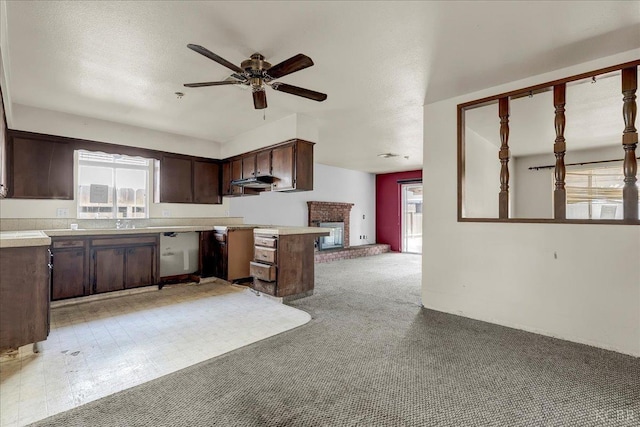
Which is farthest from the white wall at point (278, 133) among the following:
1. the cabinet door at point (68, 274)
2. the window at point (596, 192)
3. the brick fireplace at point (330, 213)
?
the window at point (596, 192)

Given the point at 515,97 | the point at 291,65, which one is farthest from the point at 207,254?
the point at 515,97

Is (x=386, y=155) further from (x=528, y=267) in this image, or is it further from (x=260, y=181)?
(x=528, y=267)

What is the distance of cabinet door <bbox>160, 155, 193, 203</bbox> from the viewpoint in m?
5.00

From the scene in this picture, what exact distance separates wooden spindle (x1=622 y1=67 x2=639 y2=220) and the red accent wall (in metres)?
6.20

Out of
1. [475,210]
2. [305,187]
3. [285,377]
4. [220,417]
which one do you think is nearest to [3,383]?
[220,417]

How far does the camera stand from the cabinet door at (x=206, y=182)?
5.40 meters

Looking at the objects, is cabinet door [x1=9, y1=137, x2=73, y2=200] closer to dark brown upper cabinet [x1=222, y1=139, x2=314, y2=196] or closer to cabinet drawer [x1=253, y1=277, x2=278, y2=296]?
dark brown upper cabinet [x1=222, y1=139, x2=314, y2=196]

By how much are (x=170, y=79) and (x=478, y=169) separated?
4385 mm

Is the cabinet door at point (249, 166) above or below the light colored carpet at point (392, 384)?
→ above

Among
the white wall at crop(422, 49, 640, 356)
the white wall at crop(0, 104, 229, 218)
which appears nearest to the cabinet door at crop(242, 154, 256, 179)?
the white wall at crop(0, 104, 229, 218)

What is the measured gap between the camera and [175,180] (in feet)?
16.8

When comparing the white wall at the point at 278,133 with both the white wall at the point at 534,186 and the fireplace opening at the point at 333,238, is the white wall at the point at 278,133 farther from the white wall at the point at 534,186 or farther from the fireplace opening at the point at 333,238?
the white wall at the point at 534,186

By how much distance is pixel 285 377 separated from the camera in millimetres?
2027

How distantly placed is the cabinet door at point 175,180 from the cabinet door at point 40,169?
119 centimetres
